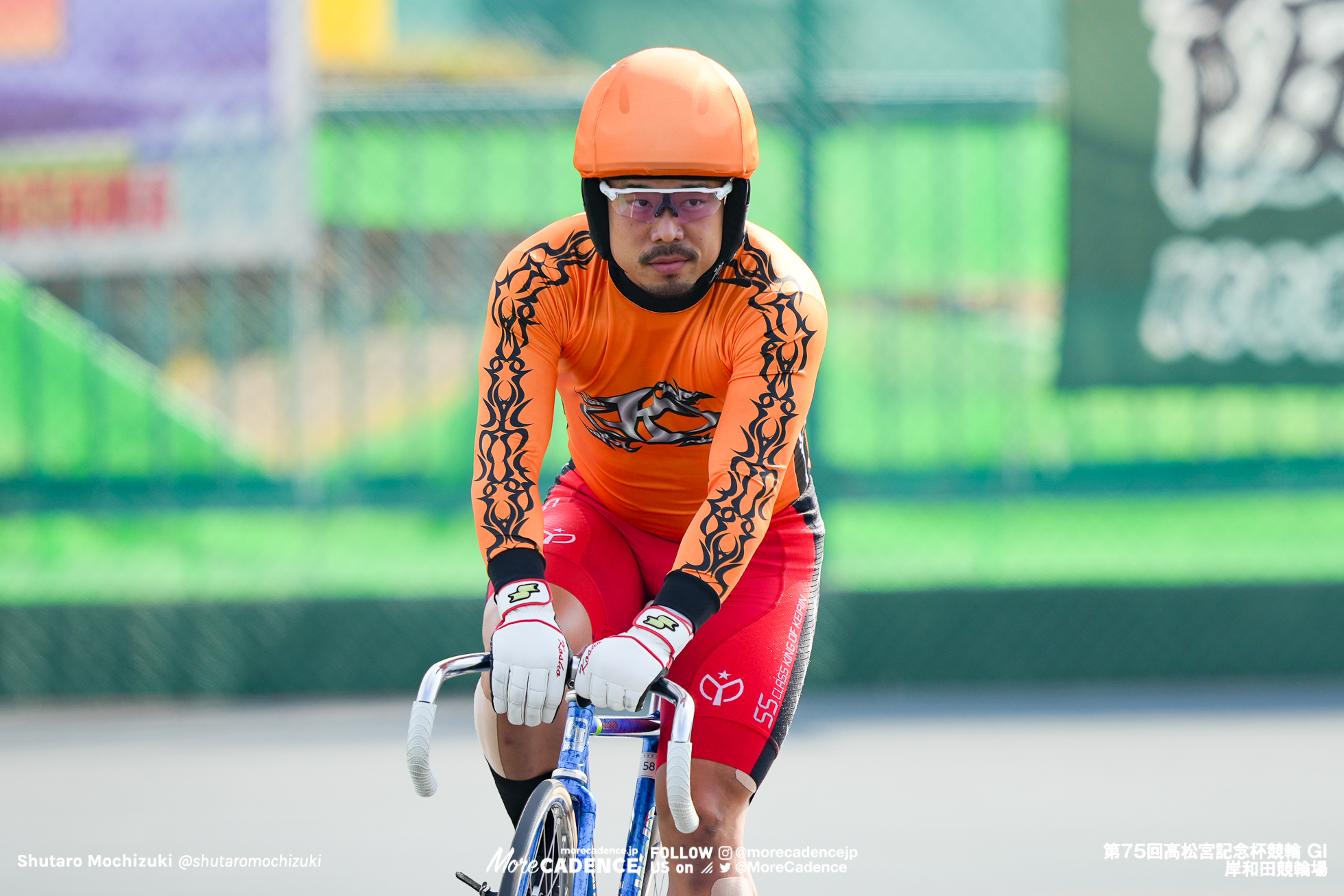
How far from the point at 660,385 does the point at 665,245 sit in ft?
1.25

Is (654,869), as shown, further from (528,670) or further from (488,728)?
(528,670)

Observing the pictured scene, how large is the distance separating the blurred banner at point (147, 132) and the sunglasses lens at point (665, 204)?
3.81 m

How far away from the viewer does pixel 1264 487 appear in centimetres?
624

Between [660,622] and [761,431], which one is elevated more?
[761,431]

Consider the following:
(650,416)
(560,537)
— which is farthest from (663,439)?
(560,537)

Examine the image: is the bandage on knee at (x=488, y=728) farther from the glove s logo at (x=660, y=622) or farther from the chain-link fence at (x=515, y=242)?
the chain-link fence at (x=515, y=242)

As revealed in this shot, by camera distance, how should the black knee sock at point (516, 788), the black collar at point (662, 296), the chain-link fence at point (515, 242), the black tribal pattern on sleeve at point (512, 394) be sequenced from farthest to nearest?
the chain-link fence at point (515, 242) → the black knee sock at point (516, 788) → the black collar at point (662, 296) → the black tribal pattern on sleeve at point (512, 394)

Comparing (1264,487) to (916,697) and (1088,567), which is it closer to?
(1088,567)

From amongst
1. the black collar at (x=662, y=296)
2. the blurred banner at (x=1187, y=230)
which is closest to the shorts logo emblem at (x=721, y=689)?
the black collar at (x=662, y=296)

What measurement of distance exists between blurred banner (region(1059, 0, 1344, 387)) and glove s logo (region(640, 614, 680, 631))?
418 cm

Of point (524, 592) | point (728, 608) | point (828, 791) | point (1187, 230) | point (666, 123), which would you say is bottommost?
point (828, 791)

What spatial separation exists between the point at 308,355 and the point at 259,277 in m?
0.40

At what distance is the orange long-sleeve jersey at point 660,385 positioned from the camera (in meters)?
2.65

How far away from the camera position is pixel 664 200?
8.61ft
